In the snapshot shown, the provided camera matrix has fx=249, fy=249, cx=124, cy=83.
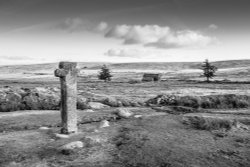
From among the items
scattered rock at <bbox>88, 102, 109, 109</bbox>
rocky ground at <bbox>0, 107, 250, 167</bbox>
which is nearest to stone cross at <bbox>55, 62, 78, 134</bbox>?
rocky ground at <bbox>0, 107, 250, 167</bbox>

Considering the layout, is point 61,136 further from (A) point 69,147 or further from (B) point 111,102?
(B) point 111,102

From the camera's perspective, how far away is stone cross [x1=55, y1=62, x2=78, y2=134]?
12.1 metres

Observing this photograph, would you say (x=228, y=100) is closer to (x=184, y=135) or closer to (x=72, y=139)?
(x=184, y=135)

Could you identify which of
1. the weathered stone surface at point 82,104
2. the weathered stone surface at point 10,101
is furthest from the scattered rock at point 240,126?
the weathered stone surface at point 10,101

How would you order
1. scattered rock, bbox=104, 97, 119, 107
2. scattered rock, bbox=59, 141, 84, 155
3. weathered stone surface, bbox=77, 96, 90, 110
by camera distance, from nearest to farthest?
scattered rock, bbox=59, 141, 84, 155 → weathered stone surface, bbox=77, 96, 90, 110 → scattered rock, bbox=104, 97, 119, 107

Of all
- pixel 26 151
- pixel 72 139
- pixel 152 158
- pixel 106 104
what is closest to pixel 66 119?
pixel 72 139

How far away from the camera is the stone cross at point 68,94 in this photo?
1212 cm

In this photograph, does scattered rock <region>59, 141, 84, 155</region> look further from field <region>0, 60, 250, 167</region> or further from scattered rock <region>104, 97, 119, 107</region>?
scattered rock <region>104, 97, 119, 107</region>

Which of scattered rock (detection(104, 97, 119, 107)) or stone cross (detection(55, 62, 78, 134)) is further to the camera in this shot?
scattered rock (detection(104, 97, 119, 107))

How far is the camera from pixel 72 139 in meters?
11.3

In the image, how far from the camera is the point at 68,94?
12242mm

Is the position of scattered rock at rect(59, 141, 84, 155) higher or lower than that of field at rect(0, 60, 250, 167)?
higher

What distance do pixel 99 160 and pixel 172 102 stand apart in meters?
13.8

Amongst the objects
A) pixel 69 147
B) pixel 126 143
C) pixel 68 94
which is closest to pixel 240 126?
pixel 126 143
